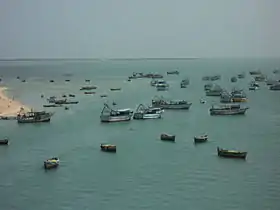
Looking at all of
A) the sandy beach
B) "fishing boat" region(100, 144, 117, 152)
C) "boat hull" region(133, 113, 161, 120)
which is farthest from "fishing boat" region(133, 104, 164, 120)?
"fishing boat" region(100, 144, 117, 152)

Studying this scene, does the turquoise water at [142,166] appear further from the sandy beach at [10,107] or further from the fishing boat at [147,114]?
the sandy beach at [10,107]

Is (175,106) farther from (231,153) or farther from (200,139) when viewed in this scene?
(231,153)

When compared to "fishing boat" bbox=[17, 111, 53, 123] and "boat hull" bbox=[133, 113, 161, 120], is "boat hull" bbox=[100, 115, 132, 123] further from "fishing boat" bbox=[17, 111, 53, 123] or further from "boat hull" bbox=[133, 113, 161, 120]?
"fishing boat" bbox=[17, 111, 53, 123]

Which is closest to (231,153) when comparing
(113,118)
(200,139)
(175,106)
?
(200,139)

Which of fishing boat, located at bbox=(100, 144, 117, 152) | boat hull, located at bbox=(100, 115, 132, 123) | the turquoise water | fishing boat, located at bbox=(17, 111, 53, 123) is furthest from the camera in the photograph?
boat hull, located at bbox=(100, 115, 132, 123)

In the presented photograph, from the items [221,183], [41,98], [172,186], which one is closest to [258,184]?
[221,183]

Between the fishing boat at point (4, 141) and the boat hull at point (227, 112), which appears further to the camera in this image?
the boat hull at point (227, 112)

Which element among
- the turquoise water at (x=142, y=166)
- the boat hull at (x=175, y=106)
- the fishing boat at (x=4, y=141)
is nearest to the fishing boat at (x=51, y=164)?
the turquoise water at (x=142, y=166)

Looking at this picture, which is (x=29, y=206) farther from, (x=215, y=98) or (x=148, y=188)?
(x=215, y=98)
